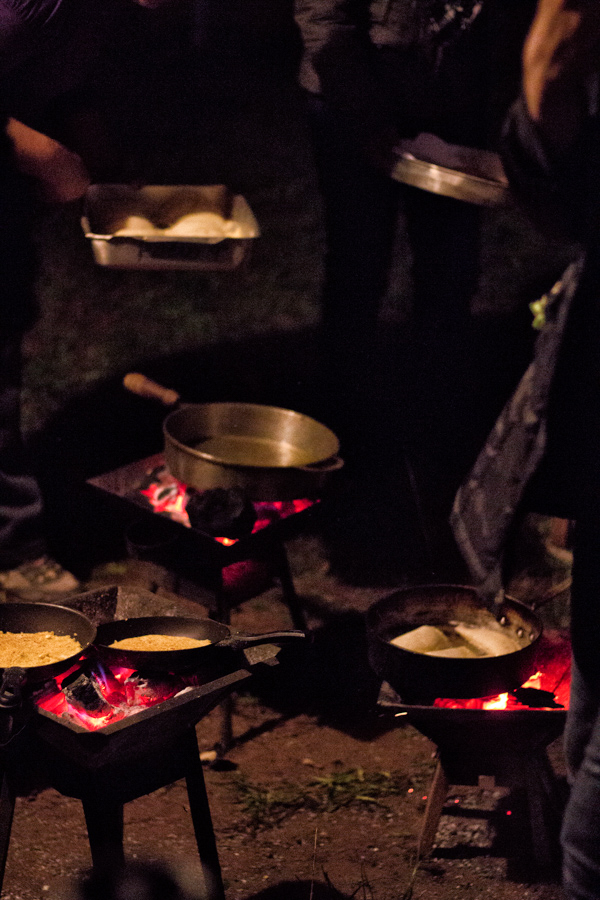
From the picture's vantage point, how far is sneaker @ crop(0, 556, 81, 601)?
441 centimetres

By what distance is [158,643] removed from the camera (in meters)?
2.59

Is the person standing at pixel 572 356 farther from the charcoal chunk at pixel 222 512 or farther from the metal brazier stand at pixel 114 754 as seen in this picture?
the charcoal chunk at pixel 222 512

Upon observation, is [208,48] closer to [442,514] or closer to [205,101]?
[205,101]

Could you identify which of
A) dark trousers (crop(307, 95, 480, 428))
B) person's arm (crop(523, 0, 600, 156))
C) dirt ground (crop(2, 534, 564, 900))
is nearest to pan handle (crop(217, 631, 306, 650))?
dirt ground (crop(2, 534, 564, 900))

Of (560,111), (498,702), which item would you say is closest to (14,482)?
(498,702)

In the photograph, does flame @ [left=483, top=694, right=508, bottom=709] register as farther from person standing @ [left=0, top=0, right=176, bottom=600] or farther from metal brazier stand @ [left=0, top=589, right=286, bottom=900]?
person standing @ [left=0, top=0, right=176, bottom=600]

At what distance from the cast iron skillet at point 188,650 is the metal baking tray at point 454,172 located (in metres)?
1.36

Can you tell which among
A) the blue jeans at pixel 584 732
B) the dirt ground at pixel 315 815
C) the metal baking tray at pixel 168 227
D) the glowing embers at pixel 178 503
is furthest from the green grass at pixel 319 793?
the metal baking tray at pixel 168 227

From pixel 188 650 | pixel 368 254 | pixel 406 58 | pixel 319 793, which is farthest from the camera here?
pixel 368 254

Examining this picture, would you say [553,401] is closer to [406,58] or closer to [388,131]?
[388,131]

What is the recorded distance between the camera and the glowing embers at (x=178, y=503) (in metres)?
3.51

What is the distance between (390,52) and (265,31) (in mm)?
2670

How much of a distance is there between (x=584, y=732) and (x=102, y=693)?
127 cm

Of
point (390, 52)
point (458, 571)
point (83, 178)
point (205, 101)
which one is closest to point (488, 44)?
point (390, 52)
